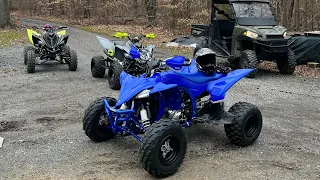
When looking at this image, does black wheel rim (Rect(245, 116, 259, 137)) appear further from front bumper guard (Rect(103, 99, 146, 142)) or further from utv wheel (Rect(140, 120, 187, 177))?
front bumper guard (Rect(103, 99, 146, 142))

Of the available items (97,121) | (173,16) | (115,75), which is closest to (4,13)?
(173,16)

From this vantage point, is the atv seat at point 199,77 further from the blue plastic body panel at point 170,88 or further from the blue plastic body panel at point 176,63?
the blue plastic body panel at point 176,63

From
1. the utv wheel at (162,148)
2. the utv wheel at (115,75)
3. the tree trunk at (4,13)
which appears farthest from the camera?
the tree trunk at (4,13)

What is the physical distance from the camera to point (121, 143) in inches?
204

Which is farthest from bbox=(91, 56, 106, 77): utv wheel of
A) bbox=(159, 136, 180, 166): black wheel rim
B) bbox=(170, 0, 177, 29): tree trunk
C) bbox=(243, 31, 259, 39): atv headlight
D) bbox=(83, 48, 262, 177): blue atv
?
bbox=(170, 0, 177, 29): tree trunk

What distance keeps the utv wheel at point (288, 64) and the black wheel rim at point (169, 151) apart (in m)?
7.06

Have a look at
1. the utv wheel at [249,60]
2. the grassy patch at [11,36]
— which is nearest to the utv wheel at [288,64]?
the utv wheel at [249,60]

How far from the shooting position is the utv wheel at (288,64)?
411 inches

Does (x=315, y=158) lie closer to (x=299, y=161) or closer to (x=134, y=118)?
(x=299, y=161)

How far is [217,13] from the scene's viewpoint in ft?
39.2

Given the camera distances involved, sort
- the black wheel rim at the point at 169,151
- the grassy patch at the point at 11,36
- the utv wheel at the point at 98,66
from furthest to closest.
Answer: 1. the grassy patch at the point at 11,36
2. the utv wheel at the point at 98,66
3. the black wheel rim at the point at 169,151

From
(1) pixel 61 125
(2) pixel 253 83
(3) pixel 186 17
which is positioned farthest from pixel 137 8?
(1) pixel 61 125

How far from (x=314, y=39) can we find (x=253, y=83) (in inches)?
132

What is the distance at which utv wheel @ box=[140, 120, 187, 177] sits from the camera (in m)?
4.00
